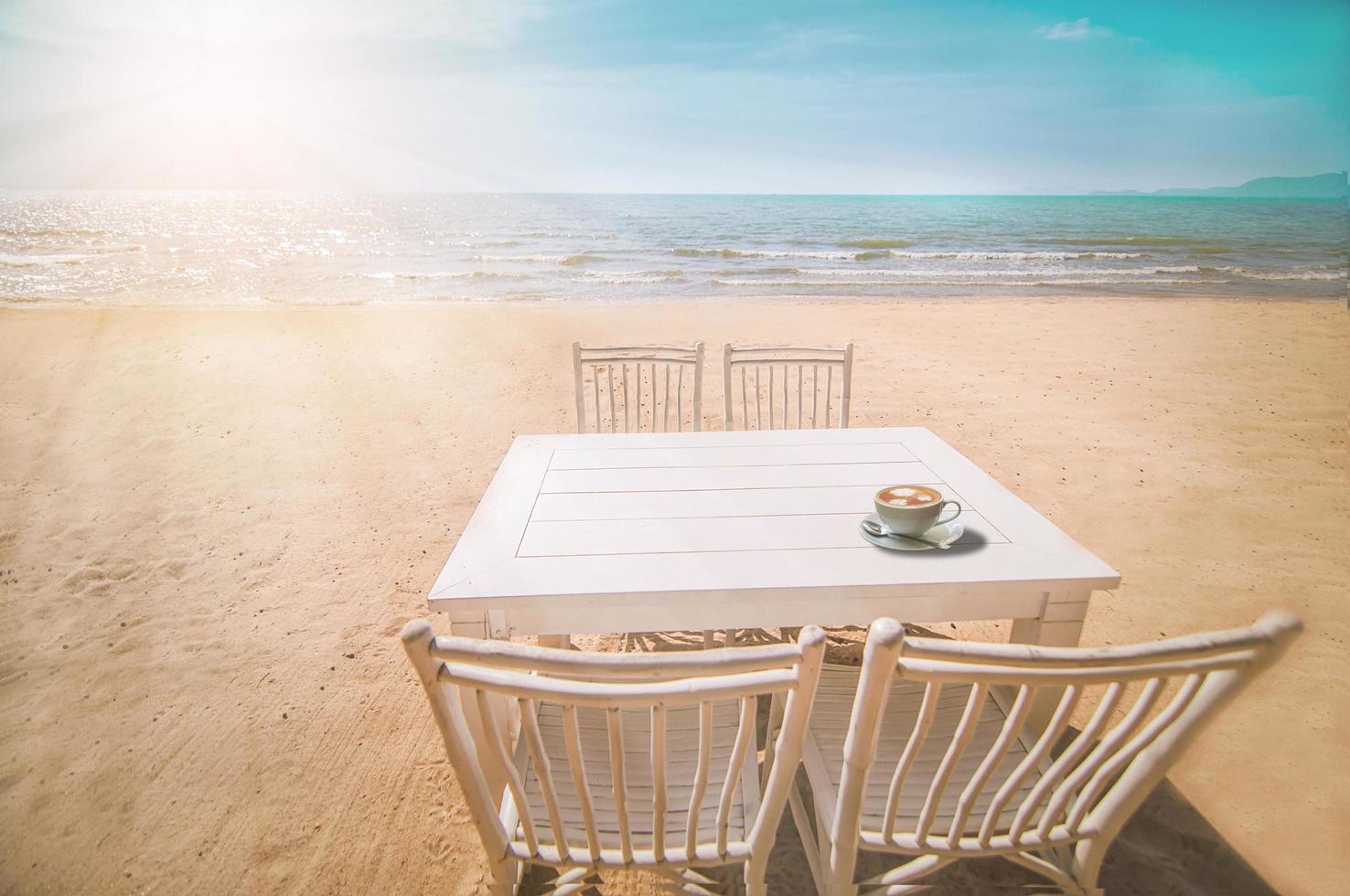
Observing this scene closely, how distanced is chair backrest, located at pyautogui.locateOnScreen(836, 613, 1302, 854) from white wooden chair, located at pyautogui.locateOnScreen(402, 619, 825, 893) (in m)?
0.13

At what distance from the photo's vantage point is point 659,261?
17.0 m

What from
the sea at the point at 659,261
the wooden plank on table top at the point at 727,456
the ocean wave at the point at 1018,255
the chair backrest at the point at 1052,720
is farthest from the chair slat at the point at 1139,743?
the ocean wave at the point at 1018,255

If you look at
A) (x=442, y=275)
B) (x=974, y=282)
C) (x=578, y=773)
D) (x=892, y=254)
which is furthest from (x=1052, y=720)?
(x=892, y=254)

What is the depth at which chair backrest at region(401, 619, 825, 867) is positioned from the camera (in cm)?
81

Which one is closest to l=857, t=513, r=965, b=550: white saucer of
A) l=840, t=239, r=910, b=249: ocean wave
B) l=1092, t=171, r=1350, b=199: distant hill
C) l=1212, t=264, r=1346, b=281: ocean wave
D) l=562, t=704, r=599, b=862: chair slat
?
l=562, t=704, r=599, b=862: chair slat

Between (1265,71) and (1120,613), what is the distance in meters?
30.8

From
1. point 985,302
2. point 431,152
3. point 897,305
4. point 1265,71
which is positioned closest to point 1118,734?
point 897,305

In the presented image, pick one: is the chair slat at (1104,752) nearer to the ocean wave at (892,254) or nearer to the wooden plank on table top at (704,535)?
the wooden plank on table top at (704,535)

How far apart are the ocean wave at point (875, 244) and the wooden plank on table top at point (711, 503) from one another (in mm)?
20139

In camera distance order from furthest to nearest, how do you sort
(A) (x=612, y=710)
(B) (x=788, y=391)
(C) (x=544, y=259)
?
Result: (C) (x=544, y=259) → (B) (x=788, y=391) → (A) (x=612, y=710)

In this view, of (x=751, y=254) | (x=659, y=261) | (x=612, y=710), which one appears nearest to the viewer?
(x=612, y=710)

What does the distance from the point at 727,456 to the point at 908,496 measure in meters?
0.67

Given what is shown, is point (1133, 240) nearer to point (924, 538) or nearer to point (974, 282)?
point (974, 282)

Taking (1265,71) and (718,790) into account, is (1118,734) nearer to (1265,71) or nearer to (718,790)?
(718,790)
